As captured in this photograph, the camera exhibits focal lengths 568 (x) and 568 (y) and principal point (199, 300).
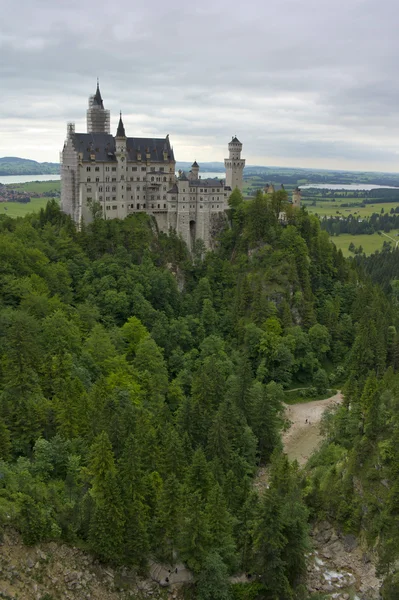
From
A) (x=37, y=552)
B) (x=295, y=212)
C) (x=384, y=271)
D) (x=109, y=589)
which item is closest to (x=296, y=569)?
(x=109, y=589)

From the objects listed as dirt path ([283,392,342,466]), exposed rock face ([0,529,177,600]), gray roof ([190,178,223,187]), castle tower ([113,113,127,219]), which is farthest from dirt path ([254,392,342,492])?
castle tower ([113,113,127,219])

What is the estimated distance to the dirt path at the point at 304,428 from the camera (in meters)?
75.5

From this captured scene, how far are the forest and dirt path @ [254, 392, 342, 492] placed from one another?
3.08m

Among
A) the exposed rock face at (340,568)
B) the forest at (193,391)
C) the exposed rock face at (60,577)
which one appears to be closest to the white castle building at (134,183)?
the forest at (193,391)

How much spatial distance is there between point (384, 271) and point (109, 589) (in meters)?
138

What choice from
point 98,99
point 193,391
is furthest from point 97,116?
point 193,391

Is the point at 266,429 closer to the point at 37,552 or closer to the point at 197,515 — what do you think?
the point at 197,515

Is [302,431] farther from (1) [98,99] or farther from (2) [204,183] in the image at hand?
(1) [98,99]

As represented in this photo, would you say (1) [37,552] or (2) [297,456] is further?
(2) [297,456]

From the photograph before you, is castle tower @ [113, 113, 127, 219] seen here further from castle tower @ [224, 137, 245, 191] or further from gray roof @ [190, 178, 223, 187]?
castle tower @ [224, 137, 245, 191]

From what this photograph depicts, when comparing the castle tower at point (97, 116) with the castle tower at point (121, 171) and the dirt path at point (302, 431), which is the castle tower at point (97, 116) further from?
the dirt path at point (302, 431)

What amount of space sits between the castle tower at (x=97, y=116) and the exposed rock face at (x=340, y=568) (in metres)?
92.1

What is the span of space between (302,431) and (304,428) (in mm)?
1125

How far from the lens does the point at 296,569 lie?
4816 cm
